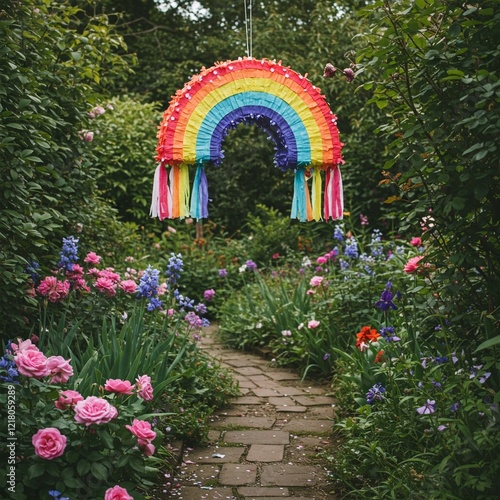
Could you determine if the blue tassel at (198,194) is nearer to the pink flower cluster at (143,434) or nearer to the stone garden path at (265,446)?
the stone garden path at (265,446)

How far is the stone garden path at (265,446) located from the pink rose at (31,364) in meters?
1.05

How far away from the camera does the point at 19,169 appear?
332cm

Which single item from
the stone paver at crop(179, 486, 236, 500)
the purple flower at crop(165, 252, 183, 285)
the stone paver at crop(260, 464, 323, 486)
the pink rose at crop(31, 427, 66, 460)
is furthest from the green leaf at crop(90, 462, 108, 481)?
the purple flower at crop(165, 252, 183, 285)

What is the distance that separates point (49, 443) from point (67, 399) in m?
0.22

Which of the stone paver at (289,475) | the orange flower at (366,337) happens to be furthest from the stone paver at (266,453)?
the orange flower at (366,337)

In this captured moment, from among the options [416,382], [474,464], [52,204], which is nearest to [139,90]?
[52,204]

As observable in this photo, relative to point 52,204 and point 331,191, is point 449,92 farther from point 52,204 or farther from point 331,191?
point 52,204

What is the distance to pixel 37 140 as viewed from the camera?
3.54 m

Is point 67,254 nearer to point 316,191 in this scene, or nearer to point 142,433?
point 316,191

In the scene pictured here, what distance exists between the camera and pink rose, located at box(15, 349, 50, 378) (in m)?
2.44

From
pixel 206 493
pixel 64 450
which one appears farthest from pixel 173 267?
pixel 64 450

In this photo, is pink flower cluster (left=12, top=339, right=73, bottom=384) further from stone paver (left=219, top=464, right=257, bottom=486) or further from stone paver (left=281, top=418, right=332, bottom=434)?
stone paver (left=281, top=418, right=332, bottom=434)

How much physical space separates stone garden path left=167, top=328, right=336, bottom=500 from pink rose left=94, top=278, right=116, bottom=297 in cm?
99

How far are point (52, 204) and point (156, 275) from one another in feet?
2.41
